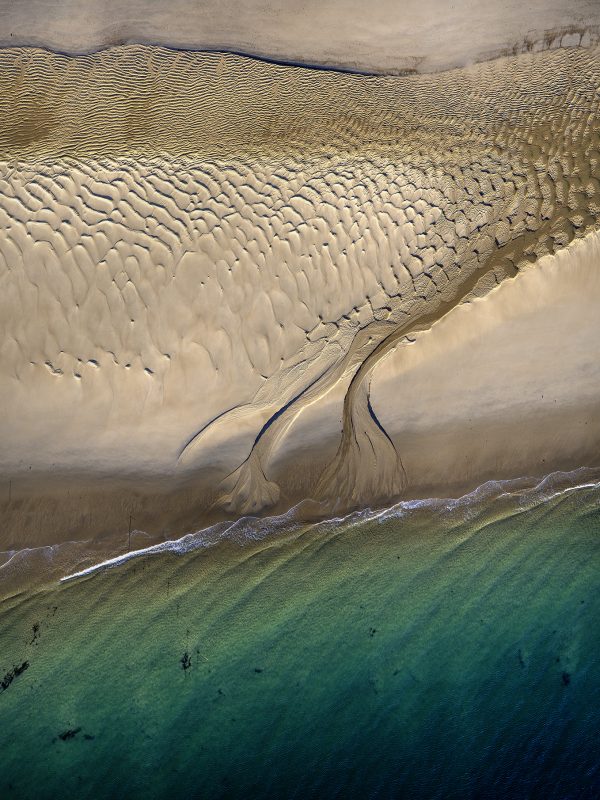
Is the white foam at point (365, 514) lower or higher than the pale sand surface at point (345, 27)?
lower

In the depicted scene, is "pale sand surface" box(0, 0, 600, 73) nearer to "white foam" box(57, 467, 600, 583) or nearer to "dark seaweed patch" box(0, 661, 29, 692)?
"white foam" box(57, 467, 600, 583)

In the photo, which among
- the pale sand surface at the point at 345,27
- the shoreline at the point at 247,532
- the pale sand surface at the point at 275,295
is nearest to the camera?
the pale sand surface at the point at 275,295

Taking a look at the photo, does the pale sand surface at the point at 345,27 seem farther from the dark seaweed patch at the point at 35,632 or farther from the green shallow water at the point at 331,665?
the dark seaweed patch at the point at 35,632

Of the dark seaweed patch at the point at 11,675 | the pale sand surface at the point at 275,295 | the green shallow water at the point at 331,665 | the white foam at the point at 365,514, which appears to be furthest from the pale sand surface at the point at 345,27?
the dark seaweed patch at the point at 11,675

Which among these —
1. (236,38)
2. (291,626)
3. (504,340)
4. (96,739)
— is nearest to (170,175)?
(236,38)

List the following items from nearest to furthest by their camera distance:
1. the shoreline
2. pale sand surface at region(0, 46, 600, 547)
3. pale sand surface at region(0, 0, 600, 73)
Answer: pale sand surface at region(0, 46, 600, 547), the shoreline, pale sand surface at region(0, 0, 600, 73)

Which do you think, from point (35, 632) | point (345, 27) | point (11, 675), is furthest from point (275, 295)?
point (11, 675)

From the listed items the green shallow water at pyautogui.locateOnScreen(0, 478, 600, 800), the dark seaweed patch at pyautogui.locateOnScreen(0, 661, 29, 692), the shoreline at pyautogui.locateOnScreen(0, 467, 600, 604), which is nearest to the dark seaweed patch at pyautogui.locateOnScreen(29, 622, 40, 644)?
the green shallow water at pyautogui.locateOnScreen(0, 478, 600, 800)
